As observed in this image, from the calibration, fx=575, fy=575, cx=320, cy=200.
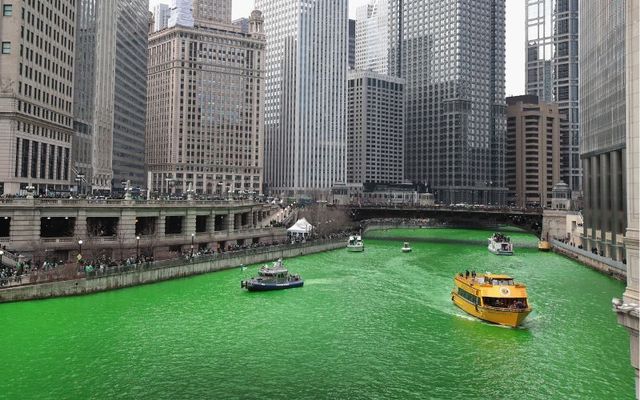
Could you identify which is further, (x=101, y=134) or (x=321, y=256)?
(x=101, y=134)

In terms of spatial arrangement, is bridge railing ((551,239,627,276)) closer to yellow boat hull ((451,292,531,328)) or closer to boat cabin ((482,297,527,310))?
boat cabin ((482,297,527,310))

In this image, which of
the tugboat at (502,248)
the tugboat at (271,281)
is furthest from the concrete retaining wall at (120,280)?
the tugboat at (502,248)

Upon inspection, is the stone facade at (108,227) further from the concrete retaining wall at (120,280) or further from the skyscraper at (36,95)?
the skyscraper at (36,95)

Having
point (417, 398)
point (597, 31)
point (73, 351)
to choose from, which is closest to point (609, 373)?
point (417, 398)

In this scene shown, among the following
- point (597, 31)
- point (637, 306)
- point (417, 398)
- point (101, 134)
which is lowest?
point (417, 398)

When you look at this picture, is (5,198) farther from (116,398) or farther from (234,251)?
(116,398)

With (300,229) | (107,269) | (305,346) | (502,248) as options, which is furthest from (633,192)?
(502,248)

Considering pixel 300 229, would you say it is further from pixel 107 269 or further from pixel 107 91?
pixel 107 91
